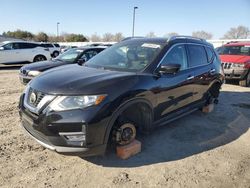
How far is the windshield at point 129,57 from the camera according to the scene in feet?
13.1

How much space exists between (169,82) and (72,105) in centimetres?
182

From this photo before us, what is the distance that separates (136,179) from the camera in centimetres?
317

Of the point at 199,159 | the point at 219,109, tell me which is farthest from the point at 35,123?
the point at 219,109

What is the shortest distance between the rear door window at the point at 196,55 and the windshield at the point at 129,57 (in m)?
0.93

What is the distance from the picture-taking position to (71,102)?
3.00 m

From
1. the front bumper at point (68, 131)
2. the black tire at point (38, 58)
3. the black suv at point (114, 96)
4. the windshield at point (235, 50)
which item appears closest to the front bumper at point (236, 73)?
the windshield at point (235, 50)

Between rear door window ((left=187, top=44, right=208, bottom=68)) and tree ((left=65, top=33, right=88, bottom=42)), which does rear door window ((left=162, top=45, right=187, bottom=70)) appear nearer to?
rear door window ((left=187, top=44, right=208, bottom=68))

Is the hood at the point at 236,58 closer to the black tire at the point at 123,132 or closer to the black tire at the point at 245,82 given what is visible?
the black tire at the point at 245,82

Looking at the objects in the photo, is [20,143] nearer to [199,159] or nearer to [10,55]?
[199,159]

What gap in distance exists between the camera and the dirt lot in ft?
10.3

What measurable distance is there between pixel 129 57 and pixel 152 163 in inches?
72.1

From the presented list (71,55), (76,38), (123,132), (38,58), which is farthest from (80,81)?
(76,38)

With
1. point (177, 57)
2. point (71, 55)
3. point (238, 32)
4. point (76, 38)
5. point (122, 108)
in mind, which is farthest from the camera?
point (76, 38)

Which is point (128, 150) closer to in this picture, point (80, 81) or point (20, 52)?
point (80, 81)
